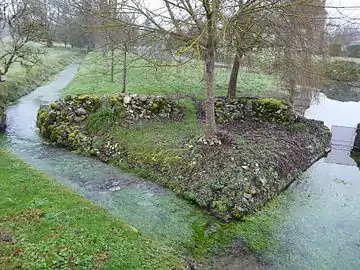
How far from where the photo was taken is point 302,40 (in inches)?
460

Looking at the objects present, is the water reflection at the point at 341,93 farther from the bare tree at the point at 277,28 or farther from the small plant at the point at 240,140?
the small plant at the point at 240,140

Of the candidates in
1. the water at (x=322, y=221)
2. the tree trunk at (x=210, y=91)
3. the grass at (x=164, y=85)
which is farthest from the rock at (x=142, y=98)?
the water at (x=322, y=221)

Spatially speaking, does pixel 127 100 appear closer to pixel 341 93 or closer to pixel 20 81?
pixel 20 81

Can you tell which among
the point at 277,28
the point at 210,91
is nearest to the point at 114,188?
the point at 210,91

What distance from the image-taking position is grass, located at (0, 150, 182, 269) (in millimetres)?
5523

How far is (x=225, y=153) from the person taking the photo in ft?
33.3

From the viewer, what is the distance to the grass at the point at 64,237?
5523 millimetres

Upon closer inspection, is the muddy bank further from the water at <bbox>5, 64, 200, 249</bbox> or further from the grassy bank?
the grassy bank

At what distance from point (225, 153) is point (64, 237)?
18.4 feet

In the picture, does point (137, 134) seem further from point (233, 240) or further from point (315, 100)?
point (315, 100)

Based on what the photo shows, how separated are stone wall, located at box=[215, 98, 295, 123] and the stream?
8.66ft

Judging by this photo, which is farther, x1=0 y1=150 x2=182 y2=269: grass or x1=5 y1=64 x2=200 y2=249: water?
x1=5 y1=64 x2=200 y2=249: water

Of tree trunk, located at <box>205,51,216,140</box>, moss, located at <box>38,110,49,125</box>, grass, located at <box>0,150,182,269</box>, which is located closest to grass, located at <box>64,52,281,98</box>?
moss, located at <box>38,110,49,125</box>

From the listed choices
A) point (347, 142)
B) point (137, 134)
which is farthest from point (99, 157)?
point (347, 142)
